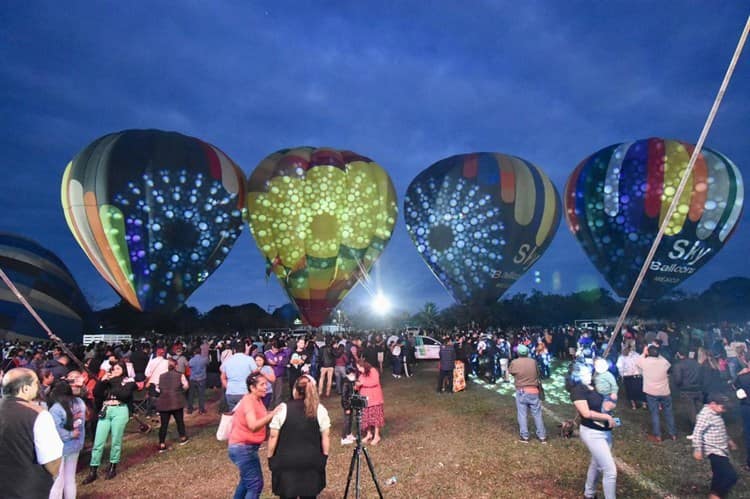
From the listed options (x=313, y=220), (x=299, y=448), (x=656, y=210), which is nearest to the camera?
(x=299, y=448)

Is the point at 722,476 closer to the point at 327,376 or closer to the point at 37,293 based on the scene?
the point at 327,376

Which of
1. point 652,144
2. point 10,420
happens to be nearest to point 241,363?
point 10,420

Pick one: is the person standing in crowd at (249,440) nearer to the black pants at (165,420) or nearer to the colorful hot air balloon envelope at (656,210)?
the black pants at (165,420)

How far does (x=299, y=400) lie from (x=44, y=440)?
192 cm

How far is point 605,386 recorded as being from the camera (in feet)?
19.4

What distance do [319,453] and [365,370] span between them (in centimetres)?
466

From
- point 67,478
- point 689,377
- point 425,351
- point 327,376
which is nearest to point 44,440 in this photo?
point 67,478

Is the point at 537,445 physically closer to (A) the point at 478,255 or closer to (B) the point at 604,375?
(B) the point at 604,375

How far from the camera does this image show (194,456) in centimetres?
888

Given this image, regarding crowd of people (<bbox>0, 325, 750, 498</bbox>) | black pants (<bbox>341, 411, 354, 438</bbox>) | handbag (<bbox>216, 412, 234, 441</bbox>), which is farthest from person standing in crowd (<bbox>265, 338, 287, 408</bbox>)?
handbag (<bbox>216, 412, 234, 441</bbox>)

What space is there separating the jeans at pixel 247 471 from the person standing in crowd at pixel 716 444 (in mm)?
4718

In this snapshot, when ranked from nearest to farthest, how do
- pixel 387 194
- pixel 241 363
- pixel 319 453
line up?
pixel 319 453 < pixel 241 363 < pixel 387 194

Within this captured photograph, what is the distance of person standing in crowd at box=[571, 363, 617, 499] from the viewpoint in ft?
18.0

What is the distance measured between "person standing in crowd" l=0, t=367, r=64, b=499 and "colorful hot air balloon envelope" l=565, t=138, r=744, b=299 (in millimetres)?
21189
